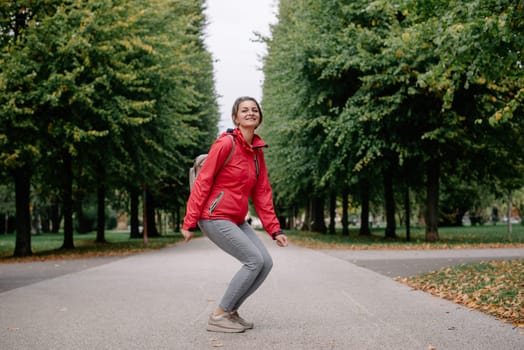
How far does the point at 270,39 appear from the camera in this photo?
2381cm

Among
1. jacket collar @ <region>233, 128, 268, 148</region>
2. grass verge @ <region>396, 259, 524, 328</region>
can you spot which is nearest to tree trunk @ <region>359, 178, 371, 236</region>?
grass verge @ <region>396, 259, 524, 328</region>

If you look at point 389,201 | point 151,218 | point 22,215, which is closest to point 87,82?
point 22,215

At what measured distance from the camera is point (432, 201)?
2277 cm

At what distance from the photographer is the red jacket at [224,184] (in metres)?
5.20

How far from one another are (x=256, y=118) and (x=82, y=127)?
12622 millimetres

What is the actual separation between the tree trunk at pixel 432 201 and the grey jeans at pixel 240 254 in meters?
18.2

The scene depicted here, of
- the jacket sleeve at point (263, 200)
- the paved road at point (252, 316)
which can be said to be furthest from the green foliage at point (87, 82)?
the jacket sleeve at point (263, 200)

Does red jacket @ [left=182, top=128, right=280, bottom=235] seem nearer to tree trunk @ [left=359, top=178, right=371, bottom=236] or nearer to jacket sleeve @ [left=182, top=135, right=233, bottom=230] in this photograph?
jacket sleeve @ [left=182, top=135, right=233, bottom=230]

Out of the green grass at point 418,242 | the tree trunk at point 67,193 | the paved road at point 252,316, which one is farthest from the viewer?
the tree trunk at point 67,193

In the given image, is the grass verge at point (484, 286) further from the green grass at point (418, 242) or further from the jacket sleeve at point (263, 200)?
the green grass at point (418, 242)

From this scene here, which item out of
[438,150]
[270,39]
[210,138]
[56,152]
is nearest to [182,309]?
[56,152]

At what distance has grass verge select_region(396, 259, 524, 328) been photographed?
6660 mm

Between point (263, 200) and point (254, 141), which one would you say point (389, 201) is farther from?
point (254, 141)

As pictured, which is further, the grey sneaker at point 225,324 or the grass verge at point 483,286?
the grass verge at point 483,286
